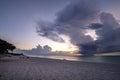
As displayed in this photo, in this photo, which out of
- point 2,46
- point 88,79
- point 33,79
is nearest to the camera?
point 33,79

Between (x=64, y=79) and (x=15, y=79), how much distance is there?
171 inches

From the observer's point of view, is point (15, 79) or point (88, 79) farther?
point (88, 79)

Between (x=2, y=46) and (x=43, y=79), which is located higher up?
(x=2, y=46)

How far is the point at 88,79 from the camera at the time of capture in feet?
42.4

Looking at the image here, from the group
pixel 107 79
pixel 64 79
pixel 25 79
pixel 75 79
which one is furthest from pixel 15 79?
pixel 107 79

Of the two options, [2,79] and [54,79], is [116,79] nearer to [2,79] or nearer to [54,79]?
[54,79]

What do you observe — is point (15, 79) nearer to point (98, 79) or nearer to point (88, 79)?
point (88, 79)

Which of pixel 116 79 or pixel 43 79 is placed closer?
pixel 43 79

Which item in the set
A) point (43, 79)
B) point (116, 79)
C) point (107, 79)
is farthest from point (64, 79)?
point (116, 79)

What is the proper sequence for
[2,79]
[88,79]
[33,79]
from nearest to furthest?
[2,79] → [33,79] → [88,79]

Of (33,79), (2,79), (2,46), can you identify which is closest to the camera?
(2,79)

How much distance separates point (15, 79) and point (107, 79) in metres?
8.57

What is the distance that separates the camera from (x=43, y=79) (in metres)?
12.4

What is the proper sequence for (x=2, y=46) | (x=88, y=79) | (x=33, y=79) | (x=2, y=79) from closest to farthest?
(x=2, y=79), (x=33, y=79), (x=88, y=79), (x=2, y=46)
